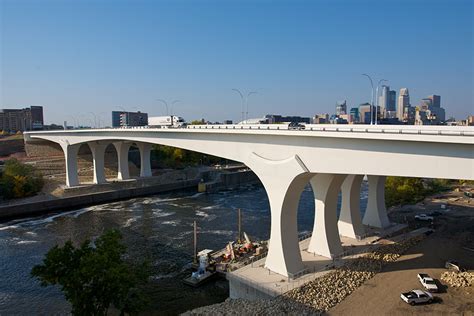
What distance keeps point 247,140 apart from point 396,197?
2718 centimetres

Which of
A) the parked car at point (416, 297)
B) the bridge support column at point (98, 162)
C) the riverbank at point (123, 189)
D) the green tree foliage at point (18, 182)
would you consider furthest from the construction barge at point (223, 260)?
the bridge support column at point (98, 162)

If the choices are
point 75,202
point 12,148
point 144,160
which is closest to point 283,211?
point 75,202

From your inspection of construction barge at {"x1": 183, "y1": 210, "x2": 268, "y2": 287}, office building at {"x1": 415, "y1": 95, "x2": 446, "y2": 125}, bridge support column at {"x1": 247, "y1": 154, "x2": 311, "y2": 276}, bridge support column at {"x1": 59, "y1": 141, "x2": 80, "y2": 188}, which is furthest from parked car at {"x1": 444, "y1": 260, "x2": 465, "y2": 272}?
bridge support column at {"x1": 59, "y1": 141, "x2": 80, "y2": 188}

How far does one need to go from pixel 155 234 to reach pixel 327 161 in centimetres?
2140

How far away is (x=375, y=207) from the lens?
31.5 metres

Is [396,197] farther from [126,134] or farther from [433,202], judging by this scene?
[126,134]

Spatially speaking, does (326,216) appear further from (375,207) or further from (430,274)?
(375,207)

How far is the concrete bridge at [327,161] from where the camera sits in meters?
14.7

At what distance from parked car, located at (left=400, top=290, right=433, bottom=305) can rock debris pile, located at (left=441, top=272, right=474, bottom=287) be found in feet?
10.0

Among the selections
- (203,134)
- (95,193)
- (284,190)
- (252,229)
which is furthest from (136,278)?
(95,193)

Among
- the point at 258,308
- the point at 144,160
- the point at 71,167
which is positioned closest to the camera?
the point at 258,308

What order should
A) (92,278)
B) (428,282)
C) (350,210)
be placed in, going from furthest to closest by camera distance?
(350,210) < (428,282) < (92,278)

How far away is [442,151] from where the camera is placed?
14.5 metres

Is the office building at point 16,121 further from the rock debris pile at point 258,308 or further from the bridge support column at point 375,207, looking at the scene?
the rock debris pile at point 258,308
